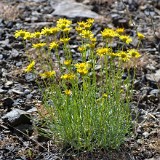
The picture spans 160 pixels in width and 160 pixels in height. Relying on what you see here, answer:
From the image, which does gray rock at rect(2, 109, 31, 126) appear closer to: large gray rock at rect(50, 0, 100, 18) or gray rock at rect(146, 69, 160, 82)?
gray rock at rect(146, 69, 160, 82)

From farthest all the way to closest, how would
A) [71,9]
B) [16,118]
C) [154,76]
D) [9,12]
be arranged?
[71,9], [9,12], [154,76], [16,118]

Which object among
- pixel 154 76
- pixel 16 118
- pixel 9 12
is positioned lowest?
pixel 154 76

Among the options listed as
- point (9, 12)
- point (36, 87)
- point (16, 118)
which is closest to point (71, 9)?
point (9, 12)

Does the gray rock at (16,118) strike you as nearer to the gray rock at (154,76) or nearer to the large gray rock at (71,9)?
the gray rock at (154,76)

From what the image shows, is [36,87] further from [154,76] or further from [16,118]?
[154,76]

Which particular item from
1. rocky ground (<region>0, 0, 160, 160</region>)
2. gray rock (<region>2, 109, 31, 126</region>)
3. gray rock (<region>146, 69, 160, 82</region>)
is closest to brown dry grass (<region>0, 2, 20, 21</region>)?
rocky ground (<region>0, 0, 160, 160</region>)

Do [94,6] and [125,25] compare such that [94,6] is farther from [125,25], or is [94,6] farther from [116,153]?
[116,153]

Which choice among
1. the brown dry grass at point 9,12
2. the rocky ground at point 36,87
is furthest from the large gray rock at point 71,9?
the brown dry grass at point 9,12

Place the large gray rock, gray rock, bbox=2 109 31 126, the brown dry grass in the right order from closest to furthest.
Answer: gray rock, bbox=2 109 31 126
the brown dry grass
the large gray rock

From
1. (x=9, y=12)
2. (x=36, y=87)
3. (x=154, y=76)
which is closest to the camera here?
(x=36, y=87)
